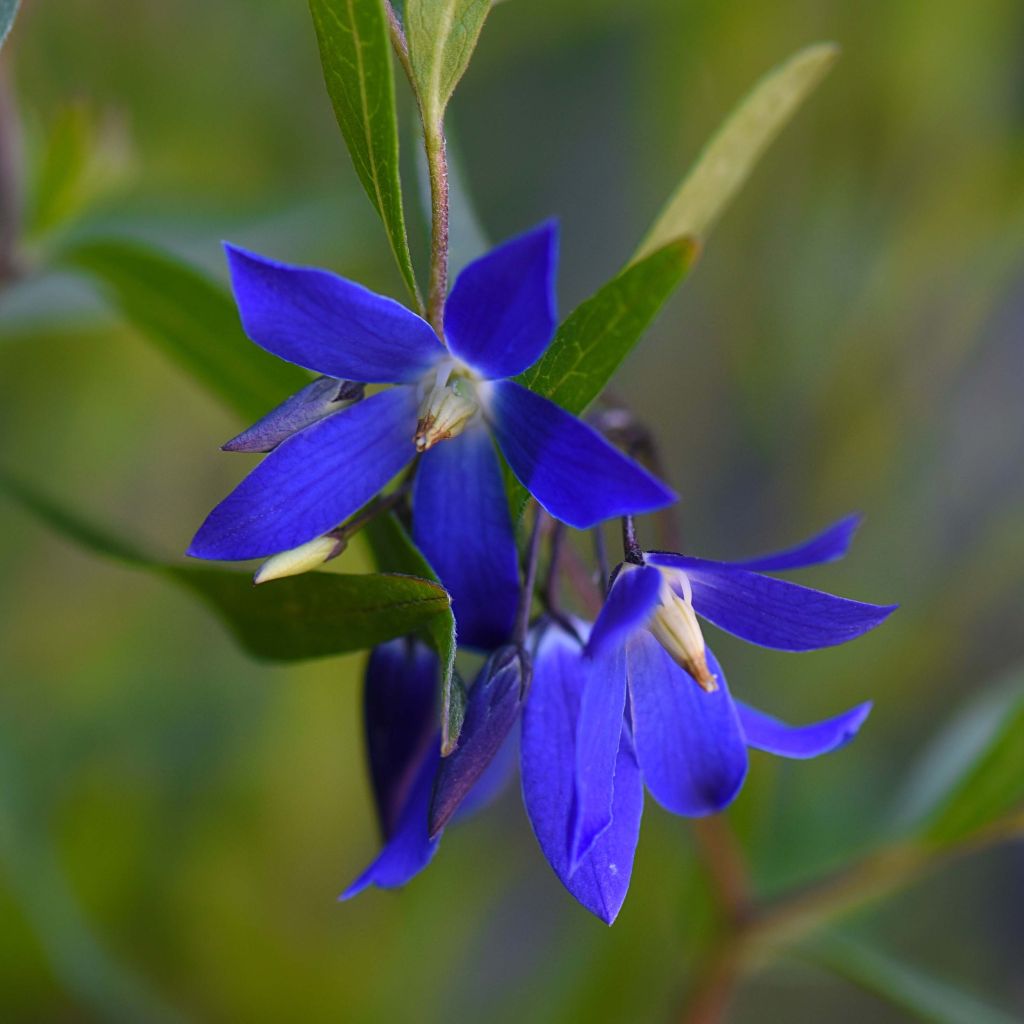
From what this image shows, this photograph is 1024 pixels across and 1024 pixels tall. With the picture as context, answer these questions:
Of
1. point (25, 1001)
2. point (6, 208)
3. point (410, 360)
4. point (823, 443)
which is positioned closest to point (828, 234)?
point (823, 443)

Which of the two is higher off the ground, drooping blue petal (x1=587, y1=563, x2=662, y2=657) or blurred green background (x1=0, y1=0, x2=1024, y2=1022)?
drooping blue petal (x1=587, y1=563, x2=662, y2=657)

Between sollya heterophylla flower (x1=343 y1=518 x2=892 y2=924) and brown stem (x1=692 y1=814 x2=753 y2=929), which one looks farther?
brown stem (x1=692 y1=814 x2=753 y2=929)

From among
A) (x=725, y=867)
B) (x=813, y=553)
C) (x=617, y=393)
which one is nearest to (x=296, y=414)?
(x=813, y=553)

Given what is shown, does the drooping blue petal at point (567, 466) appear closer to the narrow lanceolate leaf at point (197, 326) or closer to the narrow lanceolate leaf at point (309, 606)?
the narrow lanceolate leaf at point (309, 606)

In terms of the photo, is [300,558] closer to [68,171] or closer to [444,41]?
[444,41]

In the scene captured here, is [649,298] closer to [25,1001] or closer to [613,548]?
[613,548]

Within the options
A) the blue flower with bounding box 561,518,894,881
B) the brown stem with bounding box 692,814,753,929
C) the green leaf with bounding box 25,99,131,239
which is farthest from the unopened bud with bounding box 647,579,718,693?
the green leaf with bounding box 25,99,131,239

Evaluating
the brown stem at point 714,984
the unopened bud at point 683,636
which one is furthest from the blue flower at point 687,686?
the brown stem at point 714,984

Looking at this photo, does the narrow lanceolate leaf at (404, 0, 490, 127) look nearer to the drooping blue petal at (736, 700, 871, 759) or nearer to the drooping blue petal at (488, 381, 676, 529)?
the drooping blue petal at (488, 381, 676, 529)

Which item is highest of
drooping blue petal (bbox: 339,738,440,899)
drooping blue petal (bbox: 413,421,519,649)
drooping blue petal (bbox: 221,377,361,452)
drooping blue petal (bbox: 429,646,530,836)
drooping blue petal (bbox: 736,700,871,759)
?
drooping blue petal (bbox: 221,377,361,452)
